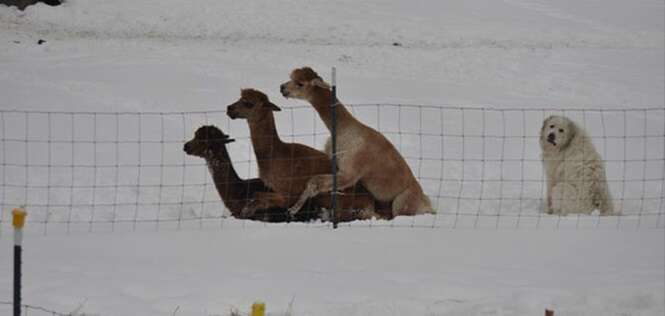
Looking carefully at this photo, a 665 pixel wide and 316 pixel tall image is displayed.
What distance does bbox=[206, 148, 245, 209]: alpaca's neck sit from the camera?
9.51 metres

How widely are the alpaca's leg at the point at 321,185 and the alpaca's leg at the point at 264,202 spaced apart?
11cm

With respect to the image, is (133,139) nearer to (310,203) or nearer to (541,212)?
(310,203)

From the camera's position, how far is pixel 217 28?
66.1 ft

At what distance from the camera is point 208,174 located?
36.2 feet

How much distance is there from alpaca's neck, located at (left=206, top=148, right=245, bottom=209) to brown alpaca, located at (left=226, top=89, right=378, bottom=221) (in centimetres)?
20

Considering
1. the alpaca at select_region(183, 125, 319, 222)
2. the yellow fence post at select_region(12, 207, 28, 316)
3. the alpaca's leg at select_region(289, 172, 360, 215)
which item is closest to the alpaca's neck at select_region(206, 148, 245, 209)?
the alpaca at select_region(183, 125, 319, 222)

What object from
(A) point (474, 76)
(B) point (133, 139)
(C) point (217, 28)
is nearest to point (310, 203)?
(B) point (133, 139)

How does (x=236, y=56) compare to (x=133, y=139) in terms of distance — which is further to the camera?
(x=236, y=56)

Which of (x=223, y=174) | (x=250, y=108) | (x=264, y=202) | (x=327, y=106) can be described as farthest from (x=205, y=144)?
(x=327, y=106)

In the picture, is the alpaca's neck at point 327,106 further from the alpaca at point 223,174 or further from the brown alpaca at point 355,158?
the alpaca at point 223,174

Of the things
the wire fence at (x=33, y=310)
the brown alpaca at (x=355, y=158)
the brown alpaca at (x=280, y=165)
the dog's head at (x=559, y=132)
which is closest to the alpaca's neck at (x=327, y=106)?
the brown alpaca at (x=355, y=158)

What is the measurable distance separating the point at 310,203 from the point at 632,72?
32.9 ft

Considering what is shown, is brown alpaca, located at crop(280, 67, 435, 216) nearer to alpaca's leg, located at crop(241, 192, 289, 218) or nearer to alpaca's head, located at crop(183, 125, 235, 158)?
alpaca's leg, located at crop(241, 192, 289, 218)

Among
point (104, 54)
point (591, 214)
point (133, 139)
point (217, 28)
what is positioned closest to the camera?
point (591, 214)
